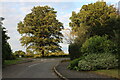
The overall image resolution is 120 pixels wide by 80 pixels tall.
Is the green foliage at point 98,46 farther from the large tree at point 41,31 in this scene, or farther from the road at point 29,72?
the large tree at point 41,31

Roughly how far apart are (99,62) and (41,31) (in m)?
43.6

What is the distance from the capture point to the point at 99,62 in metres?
17.5

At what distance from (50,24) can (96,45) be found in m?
42.4

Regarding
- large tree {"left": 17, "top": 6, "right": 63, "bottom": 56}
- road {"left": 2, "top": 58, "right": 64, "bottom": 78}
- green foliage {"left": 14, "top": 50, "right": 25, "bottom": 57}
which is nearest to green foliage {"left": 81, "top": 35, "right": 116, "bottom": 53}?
road {"left": 2, "top": 58, "right": 64, "bottom": 78}

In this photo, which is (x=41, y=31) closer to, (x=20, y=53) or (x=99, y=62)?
(x=20, y=53)

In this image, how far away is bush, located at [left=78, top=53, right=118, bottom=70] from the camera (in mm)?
17091

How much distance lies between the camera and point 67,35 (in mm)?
55125

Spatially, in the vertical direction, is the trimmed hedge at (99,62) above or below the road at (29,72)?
above

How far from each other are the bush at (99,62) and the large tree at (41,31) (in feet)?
133

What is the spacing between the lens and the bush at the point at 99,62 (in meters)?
17.1

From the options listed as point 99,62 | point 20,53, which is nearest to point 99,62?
point 99,62

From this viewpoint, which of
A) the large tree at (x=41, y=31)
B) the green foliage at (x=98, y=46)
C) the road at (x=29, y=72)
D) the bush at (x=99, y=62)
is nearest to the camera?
the road at (x=29, y=72)

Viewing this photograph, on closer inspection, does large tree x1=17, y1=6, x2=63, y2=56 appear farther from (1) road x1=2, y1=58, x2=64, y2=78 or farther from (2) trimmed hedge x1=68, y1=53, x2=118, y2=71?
(2) trimmed hedge x1=68, y1=53, x2=118, y2=71

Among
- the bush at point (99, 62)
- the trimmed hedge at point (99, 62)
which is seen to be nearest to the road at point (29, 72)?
the trimmed hedge at point (99, 62)
